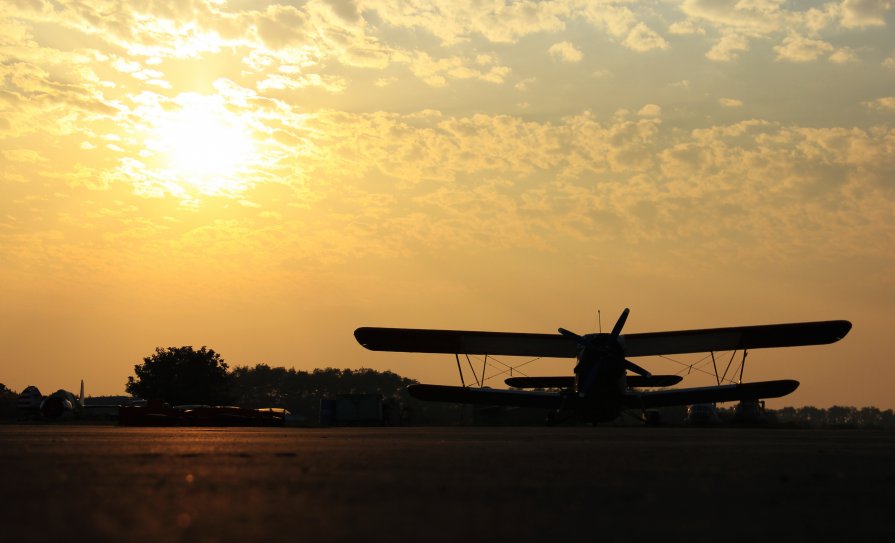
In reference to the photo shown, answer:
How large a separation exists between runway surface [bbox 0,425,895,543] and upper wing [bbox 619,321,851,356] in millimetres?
27752

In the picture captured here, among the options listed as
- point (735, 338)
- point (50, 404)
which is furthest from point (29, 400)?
point (735, 338)

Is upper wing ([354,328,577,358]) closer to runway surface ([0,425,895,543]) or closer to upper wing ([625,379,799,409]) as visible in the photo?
upper wing ([625,379,799,409])

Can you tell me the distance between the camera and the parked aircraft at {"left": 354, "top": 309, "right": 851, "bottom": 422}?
35.5m

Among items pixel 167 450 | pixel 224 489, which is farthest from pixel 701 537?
pixel 167 450

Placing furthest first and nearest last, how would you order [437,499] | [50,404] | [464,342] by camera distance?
1. [50,404]
2. [464,342]
3. [437,499]

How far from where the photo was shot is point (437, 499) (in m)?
5.85

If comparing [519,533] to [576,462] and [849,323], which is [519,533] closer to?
[576,462]

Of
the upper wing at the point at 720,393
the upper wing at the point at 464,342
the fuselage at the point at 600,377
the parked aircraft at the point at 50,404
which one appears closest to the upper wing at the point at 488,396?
the upper wing at the point at 464,342

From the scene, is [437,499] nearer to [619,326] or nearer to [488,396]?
[619,326]

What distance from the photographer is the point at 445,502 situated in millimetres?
5676

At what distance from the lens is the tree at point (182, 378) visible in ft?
365

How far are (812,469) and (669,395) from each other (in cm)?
3215

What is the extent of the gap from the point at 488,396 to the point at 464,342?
9.88ft

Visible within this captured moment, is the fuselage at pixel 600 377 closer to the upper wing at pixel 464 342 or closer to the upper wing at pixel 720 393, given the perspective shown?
the upper wing at pixel 720 393
